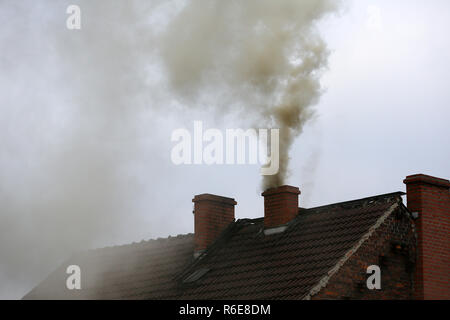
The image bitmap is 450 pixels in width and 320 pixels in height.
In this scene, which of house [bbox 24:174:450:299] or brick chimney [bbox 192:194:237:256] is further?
brick chimney [bbox 192:194:237:256]

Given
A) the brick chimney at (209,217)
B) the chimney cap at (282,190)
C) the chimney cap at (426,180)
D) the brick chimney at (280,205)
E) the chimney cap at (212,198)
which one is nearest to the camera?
the chimney cap at (426,180)

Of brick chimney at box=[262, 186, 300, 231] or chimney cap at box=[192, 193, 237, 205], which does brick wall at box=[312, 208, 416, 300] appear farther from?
chimney cap at box=[192, 193, 237, 205]

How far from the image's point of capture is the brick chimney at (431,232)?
22.7 metres

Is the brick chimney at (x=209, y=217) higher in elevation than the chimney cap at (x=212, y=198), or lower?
lower

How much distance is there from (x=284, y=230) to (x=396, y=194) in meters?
3.55

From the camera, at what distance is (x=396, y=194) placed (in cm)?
2302

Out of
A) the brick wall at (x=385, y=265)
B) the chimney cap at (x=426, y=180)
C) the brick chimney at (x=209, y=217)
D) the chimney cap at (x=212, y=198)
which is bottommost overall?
the brick wall at (x=385, y=265)

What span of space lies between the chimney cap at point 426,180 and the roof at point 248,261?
682 millimetres

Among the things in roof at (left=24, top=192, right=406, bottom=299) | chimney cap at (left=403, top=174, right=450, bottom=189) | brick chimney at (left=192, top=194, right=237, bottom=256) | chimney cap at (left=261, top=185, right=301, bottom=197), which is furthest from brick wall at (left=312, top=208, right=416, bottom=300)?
brick chimney at (left=192, top=194, right=237, bottom=256)

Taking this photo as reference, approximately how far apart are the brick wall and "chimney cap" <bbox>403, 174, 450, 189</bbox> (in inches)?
31.5

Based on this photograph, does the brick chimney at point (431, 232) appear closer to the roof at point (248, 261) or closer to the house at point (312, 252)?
the house at point (312, 252)

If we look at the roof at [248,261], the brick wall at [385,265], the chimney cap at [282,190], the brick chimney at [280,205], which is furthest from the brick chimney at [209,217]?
the brick wall at [385,265]

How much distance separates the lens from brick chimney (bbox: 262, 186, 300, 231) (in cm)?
2492
